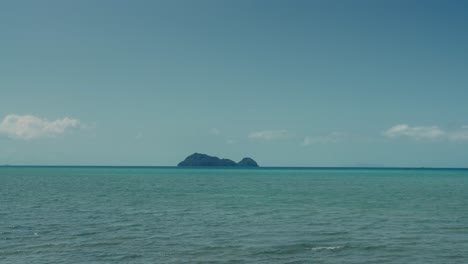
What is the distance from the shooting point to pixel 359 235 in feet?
123

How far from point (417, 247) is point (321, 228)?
33.7 feet

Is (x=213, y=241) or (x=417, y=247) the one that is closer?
(x=417, y=247)

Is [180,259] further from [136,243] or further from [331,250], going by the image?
[331,250]

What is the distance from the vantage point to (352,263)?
28234 mm

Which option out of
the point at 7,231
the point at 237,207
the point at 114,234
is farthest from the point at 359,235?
the point at 7,231

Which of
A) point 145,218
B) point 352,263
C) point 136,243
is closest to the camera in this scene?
point 352,263

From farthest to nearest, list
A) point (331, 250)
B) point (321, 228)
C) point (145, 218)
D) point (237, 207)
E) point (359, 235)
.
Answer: point (237, 207) → point (145, 218) → point (321, 228) → point (359, 235) → point (331, 250)

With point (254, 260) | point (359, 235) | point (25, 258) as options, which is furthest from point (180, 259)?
point (359, 235)

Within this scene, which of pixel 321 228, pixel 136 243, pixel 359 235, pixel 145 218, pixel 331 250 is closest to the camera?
pixel 331 250

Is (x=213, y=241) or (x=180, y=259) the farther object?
(x=213, y=241)

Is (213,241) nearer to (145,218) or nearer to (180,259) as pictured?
(180,259)

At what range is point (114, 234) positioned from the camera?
123ft

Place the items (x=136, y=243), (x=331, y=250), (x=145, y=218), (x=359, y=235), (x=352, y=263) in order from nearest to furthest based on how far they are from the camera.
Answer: (x=352, y=263), (x=331, y=250), (x=136, y=243), (x=359, y=235), (x=145, y=218)

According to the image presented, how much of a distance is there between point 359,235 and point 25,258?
25.5m
